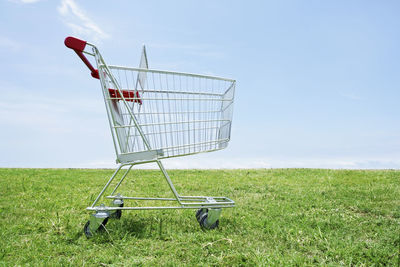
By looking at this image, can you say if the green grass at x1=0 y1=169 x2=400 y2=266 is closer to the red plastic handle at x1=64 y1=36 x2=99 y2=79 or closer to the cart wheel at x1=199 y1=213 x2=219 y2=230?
the cart wheel at x1=199 y1=213 x2=219 y2=230

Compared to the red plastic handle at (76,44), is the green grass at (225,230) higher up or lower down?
lower down

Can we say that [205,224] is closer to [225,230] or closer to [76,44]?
[225,230]

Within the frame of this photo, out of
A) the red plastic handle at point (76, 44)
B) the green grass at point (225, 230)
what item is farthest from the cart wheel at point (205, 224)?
the red plastic handle at point (76, 44)

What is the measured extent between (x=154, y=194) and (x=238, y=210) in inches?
78.7

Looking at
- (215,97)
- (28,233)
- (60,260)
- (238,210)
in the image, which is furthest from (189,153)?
(28,233)

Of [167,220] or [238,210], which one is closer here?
[167,220]

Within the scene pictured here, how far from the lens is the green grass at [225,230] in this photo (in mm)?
2666

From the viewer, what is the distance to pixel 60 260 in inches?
103

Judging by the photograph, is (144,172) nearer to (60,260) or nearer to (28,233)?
(28,233)

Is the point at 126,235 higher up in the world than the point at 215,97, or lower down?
lower down

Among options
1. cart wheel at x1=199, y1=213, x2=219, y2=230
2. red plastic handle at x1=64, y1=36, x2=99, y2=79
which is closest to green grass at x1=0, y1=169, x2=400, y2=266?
cart wheel at x1=199, y1=213, x2=219, y2=230

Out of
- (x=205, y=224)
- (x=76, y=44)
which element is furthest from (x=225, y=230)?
(x=76, y=44)

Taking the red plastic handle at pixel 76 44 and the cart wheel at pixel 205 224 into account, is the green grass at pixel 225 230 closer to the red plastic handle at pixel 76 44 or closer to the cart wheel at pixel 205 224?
the cart wheel at pixel 205 224

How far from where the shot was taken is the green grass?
8.75ft
